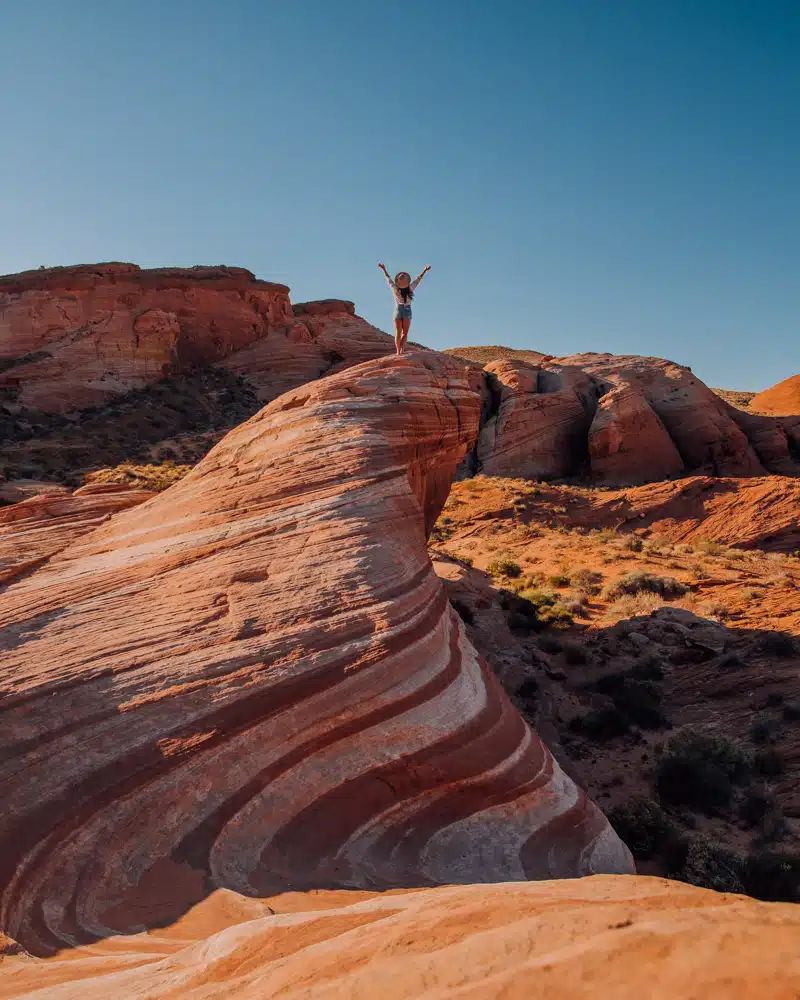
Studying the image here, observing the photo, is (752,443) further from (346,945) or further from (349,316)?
(346,945)

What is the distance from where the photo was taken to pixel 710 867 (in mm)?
7863

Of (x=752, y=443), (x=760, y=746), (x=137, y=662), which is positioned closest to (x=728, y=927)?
(x=137, y=662)

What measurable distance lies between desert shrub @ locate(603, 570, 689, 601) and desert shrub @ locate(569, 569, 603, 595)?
1.45 ft

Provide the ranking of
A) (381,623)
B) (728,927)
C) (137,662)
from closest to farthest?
1. (728,927)
2. (137,662)
3. (381,623)

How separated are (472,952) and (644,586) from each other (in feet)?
53.1

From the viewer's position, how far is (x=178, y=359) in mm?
40375

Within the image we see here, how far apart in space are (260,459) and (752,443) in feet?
110

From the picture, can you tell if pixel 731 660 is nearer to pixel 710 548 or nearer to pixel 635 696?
pixel 635 696

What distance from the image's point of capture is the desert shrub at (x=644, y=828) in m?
8.50

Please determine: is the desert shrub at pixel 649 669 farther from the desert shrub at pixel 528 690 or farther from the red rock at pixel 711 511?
the red rock at pixel 711 511

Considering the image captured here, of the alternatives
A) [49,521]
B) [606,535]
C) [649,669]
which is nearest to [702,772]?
[649,669]

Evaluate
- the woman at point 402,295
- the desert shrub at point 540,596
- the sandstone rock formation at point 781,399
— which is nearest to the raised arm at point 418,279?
the woman at point 402,295

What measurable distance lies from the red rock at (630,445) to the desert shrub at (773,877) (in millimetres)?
25451

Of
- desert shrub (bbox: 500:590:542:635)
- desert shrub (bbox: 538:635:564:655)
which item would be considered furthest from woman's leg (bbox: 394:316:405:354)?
desert shrub (bbox: 538:635:564:655)
